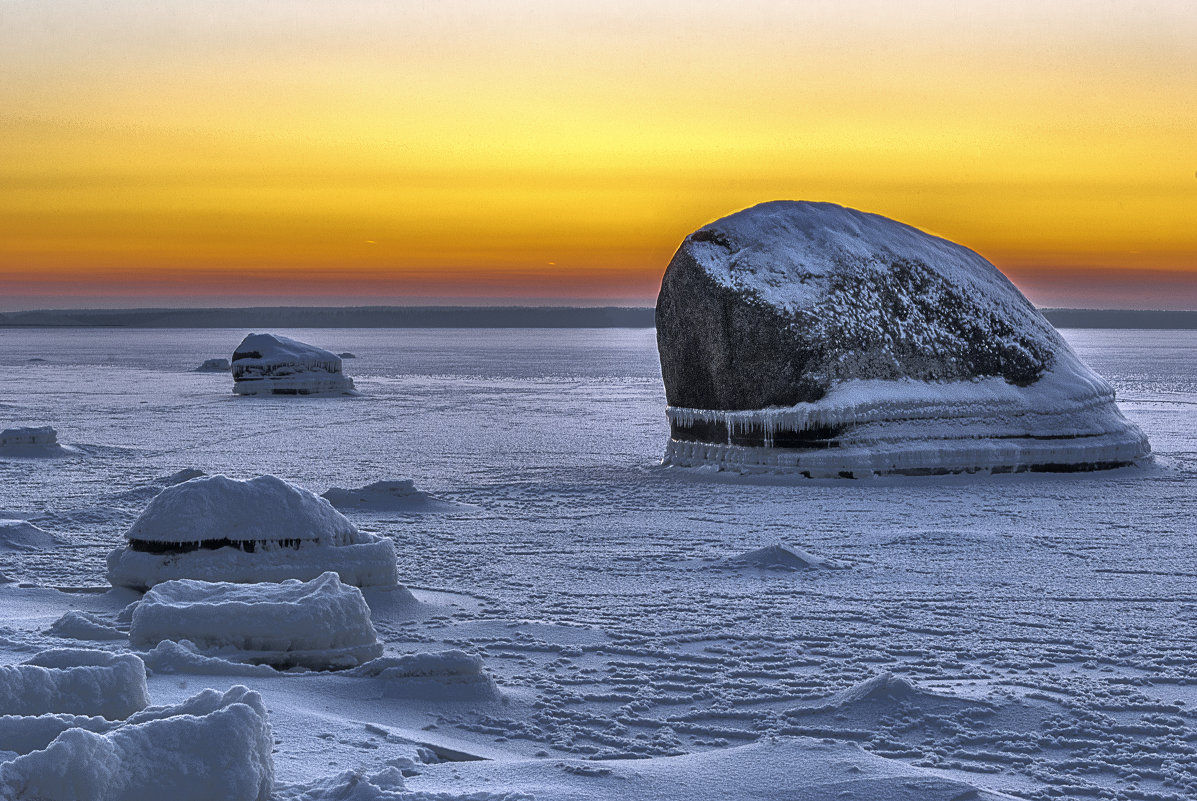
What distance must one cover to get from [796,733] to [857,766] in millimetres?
442

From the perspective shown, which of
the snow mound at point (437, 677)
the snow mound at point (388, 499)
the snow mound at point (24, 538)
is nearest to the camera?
the snow mound at point (437, 677)

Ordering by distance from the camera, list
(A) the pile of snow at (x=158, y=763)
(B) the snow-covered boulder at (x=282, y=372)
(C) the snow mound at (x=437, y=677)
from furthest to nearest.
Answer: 1. (B) the snow-covered boulder at (x=282, y=372)
2. (C) the snow mound at (x=437, y=677)
3. (A) the pile of snow at (x=158, y=763)

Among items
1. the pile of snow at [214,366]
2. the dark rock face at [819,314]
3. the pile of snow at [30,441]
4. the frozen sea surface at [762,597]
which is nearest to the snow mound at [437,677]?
the frozen sea surface at [762,597]

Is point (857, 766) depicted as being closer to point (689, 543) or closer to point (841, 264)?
point (689, 543)

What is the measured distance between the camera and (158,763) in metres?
3.16

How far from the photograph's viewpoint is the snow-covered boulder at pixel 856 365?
1151 centimetres

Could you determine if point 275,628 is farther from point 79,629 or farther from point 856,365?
point 856,365

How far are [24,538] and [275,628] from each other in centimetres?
366

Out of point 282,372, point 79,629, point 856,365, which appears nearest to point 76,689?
point 79,629

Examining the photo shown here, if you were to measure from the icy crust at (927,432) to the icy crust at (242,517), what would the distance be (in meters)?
5.96

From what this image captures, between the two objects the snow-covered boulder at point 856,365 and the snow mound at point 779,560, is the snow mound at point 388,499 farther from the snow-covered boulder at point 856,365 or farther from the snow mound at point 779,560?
the snow-covered boulder at point 856,365

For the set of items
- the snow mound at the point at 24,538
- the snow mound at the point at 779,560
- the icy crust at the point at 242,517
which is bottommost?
the snow mound at the point at 24,538

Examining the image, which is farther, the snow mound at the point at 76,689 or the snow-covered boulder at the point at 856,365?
the snow-covered boulder at the point at 856,365

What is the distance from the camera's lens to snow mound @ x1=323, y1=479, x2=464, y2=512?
9.44 metres
